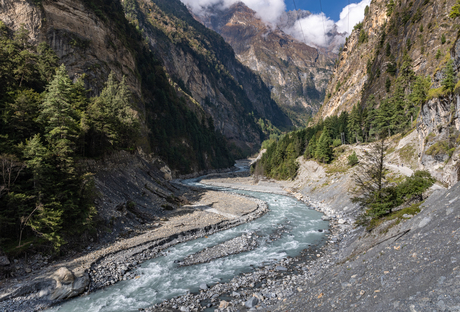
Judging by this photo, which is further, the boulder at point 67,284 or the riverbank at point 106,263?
the boulder at point 67,284

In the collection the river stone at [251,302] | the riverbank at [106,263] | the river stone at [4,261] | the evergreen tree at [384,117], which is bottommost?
the river stone at [251,302]

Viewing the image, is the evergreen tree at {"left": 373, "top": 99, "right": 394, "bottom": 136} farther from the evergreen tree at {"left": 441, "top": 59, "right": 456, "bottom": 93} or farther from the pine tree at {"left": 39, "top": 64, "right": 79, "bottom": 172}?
the pine tree at {"left": 39, "top": 64, "right": 79, "bottom": 172}

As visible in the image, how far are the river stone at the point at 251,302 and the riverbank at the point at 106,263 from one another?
1133cm

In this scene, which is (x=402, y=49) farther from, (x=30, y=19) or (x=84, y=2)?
(x=30, y=19)

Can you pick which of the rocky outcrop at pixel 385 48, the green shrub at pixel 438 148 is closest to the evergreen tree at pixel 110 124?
the green shrub at pixel 438 148

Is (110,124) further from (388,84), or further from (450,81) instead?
(388,84)

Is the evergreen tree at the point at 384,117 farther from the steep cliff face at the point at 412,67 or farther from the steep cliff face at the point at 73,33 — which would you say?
the steep cliff face at the point at 73,33

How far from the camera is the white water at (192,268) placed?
1658cm

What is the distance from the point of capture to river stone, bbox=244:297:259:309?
1495cm

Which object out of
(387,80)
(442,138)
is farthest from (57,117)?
(387,80)

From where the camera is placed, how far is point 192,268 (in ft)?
70.8

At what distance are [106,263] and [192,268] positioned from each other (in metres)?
8.22

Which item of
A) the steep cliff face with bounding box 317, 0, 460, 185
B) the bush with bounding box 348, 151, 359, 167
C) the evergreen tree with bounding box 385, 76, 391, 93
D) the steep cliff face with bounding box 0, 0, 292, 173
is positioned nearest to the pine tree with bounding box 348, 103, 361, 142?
the steep cliff face with bounding box 317, 0, 460, 185

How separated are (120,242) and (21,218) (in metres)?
→ 9.83
